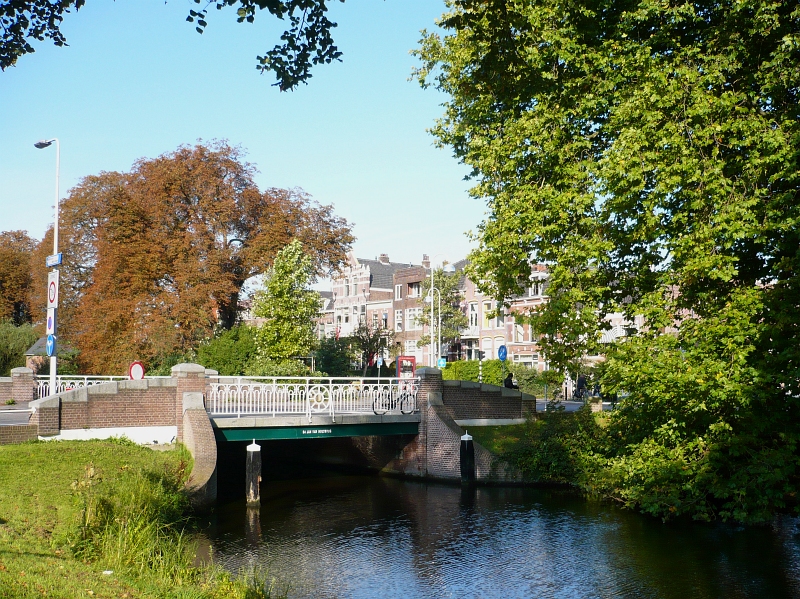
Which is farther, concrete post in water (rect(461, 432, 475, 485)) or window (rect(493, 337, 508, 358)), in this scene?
window (rect(493, 337, 508, 358))

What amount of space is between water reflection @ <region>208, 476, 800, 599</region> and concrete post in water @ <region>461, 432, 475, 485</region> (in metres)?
2.10

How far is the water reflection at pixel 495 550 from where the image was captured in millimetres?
13617

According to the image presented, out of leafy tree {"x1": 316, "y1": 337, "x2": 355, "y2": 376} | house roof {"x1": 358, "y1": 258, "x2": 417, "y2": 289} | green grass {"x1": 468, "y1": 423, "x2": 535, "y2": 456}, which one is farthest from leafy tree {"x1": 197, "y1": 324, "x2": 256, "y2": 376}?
house roof {"x1": 358, "y1": 258, "x2": 417, "y2": 289}

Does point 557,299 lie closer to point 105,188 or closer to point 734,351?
point 734,351

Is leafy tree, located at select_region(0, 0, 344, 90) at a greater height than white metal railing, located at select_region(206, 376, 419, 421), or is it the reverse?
leafy tree, located at select_region(0, 0, 344, 90)

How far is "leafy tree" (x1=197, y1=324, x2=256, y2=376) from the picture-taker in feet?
121

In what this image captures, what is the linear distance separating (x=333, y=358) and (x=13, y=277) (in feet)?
108

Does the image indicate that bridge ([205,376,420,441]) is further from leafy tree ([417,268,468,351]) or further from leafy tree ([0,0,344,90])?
leafy tree ([417,268,468,351])

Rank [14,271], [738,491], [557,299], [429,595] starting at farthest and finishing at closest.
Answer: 1. [14,271]
2. [557,299]
3. [738,491]
4. [429,595]

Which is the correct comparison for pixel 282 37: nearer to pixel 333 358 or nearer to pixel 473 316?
pixel 333 358

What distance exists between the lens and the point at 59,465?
17.2m

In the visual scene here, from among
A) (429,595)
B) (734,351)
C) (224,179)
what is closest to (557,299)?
(734,351)

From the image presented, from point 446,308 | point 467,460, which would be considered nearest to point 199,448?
point 467,460

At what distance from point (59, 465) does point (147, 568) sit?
7.42m
